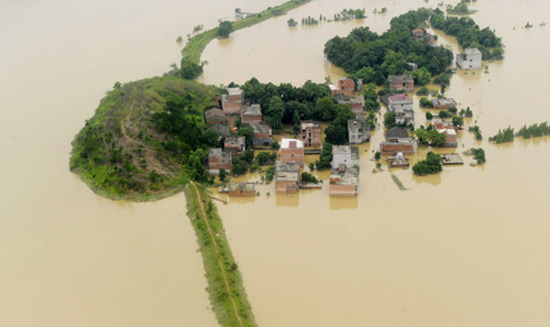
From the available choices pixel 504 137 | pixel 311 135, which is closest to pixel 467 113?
pixel 504 137

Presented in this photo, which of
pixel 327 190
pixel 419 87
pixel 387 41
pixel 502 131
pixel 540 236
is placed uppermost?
pixel 387 41

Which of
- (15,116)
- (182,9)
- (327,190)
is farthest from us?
(182,9)

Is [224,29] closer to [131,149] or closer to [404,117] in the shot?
[404,117]

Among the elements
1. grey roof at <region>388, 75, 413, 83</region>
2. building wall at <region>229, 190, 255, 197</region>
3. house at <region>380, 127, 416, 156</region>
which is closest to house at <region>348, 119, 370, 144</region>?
house at <region>380, 127, 416, 156</region>

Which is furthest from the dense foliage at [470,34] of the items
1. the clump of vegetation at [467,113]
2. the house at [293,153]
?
the house at [293,153]

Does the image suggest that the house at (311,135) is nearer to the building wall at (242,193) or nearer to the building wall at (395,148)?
the building wall at (395,148)

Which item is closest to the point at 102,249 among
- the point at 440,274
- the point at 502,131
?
the point at 440,274

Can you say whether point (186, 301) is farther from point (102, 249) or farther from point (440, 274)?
point (440, 274)
